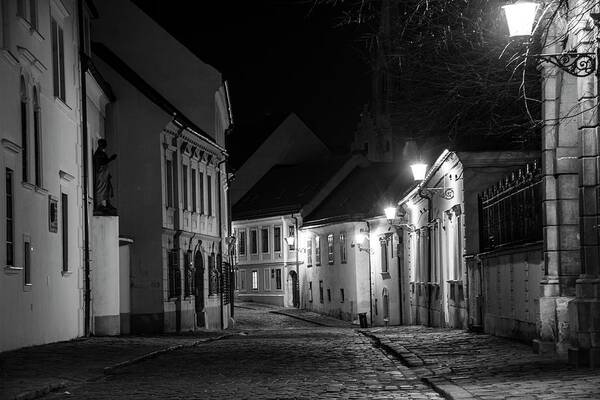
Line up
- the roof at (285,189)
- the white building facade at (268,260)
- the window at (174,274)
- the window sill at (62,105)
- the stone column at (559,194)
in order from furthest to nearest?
the white building facade at (268,260), the roof at (285,189), the window at (174,274), the window sill at (62,105), the stone column at (559,194)

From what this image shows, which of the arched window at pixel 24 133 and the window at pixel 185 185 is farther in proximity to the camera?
the window at pixel 185 185

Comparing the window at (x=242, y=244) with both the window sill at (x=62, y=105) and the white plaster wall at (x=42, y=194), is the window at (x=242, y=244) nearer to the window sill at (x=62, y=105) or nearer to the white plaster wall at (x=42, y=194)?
the white plaster wall at (x=42, y=194)

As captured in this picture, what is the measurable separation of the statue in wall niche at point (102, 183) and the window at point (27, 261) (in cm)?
813

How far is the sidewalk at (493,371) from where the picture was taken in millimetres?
12242

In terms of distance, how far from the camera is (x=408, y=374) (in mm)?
16312

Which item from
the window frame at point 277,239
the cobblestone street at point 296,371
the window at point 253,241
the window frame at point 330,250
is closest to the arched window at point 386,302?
the window frame at point 330,250

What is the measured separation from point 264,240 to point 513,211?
5648 cm

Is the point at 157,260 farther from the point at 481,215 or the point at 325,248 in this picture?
the point at 325,248

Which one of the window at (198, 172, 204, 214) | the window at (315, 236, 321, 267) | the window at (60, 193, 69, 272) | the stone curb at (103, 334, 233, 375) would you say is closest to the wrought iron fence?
the stone curb at (103, 334, 233, 375)

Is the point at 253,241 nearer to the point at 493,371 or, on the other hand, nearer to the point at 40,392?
the point at 493,371

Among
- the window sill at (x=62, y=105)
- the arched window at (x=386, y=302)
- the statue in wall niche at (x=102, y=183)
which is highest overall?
the window sill at (x=62, y=105)

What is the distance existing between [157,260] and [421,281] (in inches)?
379

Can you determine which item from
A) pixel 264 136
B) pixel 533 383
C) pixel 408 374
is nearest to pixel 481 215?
pixel 408 374

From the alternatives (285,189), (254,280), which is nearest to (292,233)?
(285,189)
